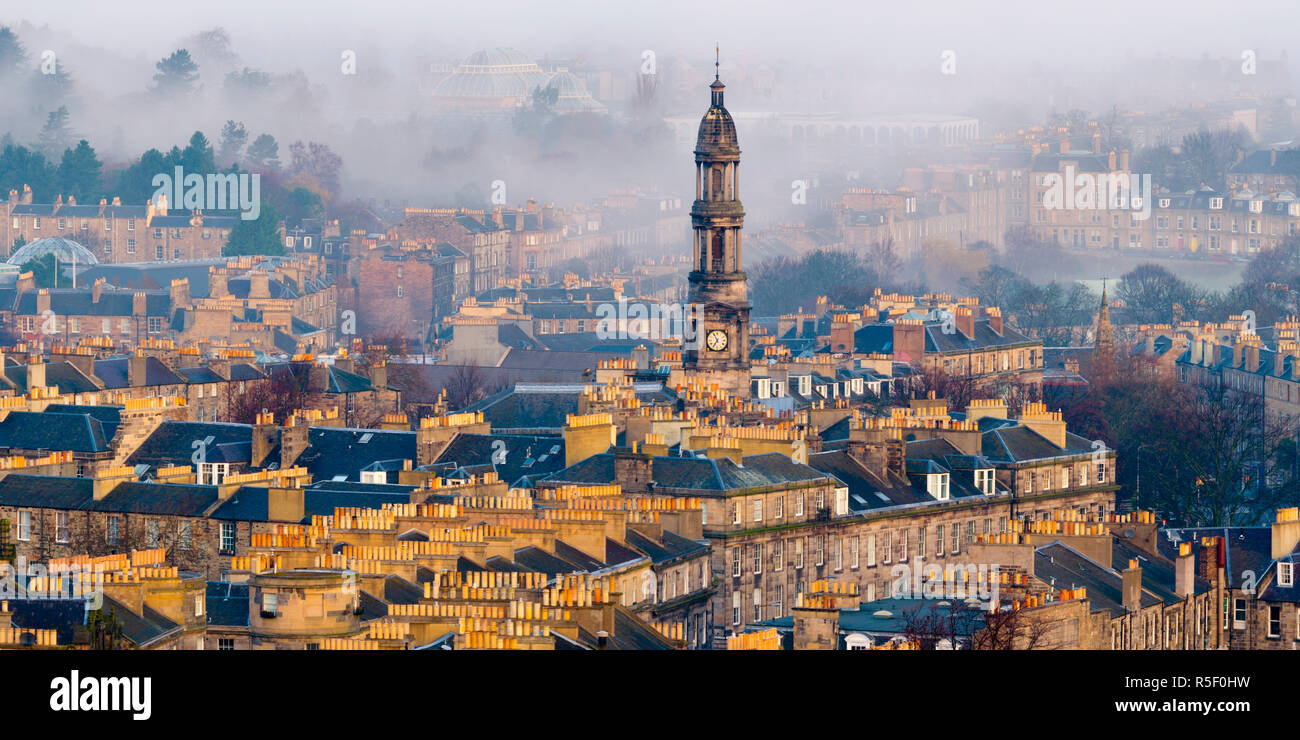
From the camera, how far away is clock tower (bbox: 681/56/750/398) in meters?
92.2

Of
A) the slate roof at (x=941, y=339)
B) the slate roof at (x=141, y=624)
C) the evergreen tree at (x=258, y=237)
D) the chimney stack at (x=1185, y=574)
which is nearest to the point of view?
the slate roof at (x=141, y=624)

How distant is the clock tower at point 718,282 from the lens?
9219cm

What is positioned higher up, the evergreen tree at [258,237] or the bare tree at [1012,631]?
the evergreen tree at [258,237]

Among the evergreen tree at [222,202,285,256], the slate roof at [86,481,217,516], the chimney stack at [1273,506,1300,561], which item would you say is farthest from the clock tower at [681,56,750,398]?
the evergreen tree at [222,202,285,256]

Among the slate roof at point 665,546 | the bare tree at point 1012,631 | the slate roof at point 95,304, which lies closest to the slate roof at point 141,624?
the bare tree at point 1012,631

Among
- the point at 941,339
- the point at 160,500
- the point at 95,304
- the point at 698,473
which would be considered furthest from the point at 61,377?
the point at 95,304

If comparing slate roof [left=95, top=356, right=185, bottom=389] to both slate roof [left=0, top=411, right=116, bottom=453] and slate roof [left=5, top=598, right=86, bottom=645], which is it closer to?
slate roof [left=0, top=411, right=116, bottom=453]

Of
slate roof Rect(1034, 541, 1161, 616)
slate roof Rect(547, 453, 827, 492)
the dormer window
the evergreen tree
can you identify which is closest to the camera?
Answer: slate roof Rect(1034, 541, 1161, 616)

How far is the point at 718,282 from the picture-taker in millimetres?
93188

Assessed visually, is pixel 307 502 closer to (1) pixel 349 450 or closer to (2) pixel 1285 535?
(1) pixel 349 450

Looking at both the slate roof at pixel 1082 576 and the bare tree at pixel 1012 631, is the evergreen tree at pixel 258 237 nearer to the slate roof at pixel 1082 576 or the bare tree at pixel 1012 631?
the slate roof at pixel 1082 576

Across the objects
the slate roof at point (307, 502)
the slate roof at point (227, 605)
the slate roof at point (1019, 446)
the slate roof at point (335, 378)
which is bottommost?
the slate roof at point (1019, 446)

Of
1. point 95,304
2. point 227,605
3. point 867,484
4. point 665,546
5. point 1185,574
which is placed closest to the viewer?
point 227,605
